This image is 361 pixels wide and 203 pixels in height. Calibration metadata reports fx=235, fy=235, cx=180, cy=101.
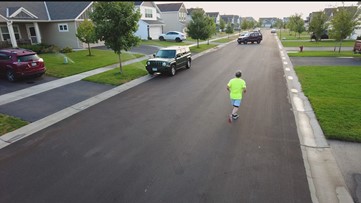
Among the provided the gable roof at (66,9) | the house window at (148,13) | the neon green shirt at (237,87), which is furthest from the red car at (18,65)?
the house window at (148,13)

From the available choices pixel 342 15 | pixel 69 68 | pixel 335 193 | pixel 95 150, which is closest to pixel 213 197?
pixel 335 193

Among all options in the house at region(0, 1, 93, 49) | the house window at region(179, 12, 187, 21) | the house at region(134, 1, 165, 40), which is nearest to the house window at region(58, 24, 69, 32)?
the house at region(0, 1, 93, 49)

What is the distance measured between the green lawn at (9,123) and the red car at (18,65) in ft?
18.7

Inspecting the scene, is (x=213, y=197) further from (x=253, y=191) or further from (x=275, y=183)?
(x=275, y=183)

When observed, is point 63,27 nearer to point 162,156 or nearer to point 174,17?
point 174,17

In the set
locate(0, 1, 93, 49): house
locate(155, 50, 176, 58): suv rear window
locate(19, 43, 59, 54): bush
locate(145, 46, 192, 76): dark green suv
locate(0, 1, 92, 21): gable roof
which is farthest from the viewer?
locate(0, 1, 93, 49): house

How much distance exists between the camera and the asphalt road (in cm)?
466

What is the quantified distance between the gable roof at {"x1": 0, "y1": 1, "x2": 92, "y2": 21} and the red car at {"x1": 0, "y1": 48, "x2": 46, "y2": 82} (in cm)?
1299

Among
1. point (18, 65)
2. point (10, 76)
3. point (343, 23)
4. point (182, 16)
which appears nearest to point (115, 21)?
point (18, 65)

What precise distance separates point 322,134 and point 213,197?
4.44 m

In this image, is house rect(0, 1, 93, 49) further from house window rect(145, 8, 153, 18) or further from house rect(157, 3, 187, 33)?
house rect(157, 3, 187, 33)

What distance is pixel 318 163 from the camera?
5.61 m

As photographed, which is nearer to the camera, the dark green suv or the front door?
the dark green suv

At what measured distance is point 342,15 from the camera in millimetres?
23609
